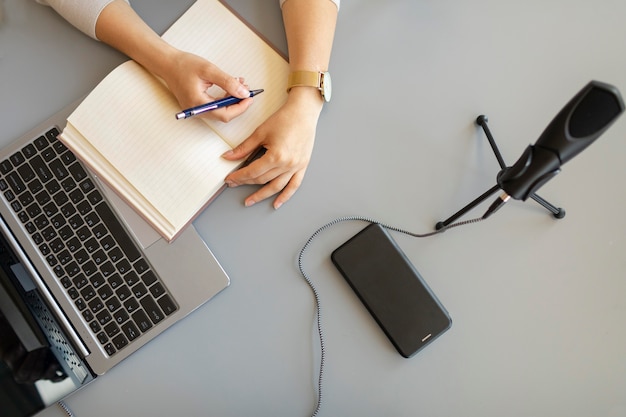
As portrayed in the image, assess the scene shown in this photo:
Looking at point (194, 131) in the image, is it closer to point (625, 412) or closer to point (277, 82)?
point (277, 82)

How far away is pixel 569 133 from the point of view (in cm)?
50

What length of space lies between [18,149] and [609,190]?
95 centimetres

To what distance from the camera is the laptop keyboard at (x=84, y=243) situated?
685mm

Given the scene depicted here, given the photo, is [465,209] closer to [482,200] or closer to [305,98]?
[482,200]

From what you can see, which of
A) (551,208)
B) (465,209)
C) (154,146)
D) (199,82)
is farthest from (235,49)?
(551,208)

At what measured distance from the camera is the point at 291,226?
2.37 feet

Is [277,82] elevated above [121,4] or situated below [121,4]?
below

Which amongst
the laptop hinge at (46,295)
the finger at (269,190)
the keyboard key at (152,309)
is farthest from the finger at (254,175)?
the laptop hinge at (46,295)

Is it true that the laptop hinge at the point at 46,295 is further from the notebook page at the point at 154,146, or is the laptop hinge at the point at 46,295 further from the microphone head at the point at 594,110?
the microphone head at the point at 594,110

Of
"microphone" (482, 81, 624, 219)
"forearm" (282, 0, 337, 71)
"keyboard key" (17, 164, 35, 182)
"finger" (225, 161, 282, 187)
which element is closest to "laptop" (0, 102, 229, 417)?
"keyboard key" (17, 164, 35, 182)

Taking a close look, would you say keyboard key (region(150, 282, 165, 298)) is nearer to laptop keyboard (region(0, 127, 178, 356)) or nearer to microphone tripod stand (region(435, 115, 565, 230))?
laptop keyboard (region(0, 127, 178, 356))

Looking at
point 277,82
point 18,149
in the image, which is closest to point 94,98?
point 18,149

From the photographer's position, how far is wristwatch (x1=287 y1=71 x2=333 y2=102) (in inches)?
27.8

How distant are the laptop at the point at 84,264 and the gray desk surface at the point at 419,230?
0.12 ft
